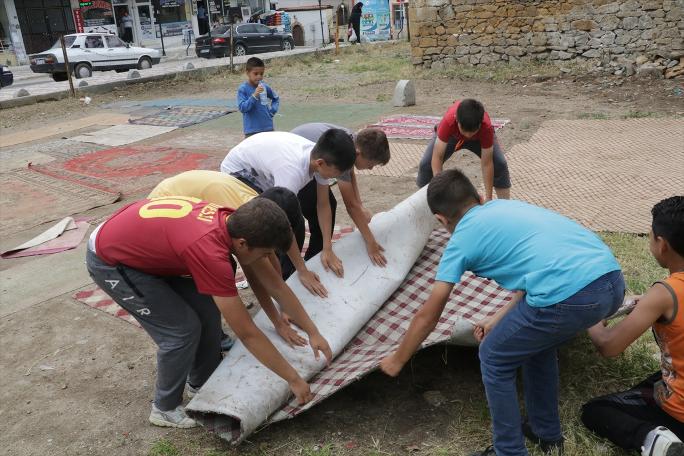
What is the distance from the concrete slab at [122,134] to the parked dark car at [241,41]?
482 inches

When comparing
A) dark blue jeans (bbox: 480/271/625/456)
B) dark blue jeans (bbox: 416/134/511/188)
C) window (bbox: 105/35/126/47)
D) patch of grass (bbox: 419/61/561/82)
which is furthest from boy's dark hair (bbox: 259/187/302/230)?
window (bbox: 105/35/126/47)

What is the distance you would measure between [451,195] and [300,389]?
96 centimetres

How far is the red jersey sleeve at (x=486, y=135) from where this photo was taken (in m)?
4.11

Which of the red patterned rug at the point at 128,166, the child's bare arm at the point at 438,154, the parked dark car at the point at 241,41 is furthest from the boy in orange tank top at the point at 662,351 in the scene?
the parked dark car at the point at 241,41

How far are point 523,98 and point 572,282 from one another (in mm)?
9088

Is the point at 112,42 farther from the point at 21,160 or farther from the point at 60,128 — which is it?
the point at 21,160

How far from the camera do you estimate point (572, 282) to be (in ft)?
6.51

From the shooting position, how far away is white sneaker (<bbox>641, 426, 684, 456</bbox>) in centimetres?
210

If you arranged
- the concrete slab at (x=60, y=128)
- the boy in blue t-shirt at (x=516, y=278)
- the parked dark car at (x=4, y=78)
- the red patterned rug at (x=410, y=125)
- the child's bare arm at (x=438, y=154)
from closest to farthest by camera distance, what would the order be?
the boy in blue t-shirt at (x=516, y=278) < the child's bare arm at (x=438, y=154) < the red patterned rug at (x=410, y=125) < the concrete slab at (x=60, y=128) < the parked dark car at (x=4, y=78)

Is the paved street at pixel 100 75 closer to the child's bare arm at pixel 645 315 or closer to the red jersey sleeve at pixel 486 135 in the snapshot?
the red jersey sleeve at pixel 486 135

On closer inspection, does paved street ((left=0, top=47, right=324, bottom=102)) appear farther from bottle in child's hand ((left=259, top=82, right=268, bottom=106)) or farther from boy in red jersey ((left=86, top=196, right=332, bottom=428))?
boy in red jersey ((left=86, top=196, right=332, bottom=428))

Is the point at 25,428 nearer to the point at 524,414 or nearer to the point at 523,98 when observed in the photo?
the point at 524,414

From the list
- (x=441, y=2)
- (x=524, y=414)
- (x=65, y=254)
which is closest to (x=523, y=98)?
(x=441, y=2)

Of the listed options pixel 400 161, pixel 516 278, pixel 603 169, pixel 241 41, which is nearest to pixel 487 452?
pixel 516 278
